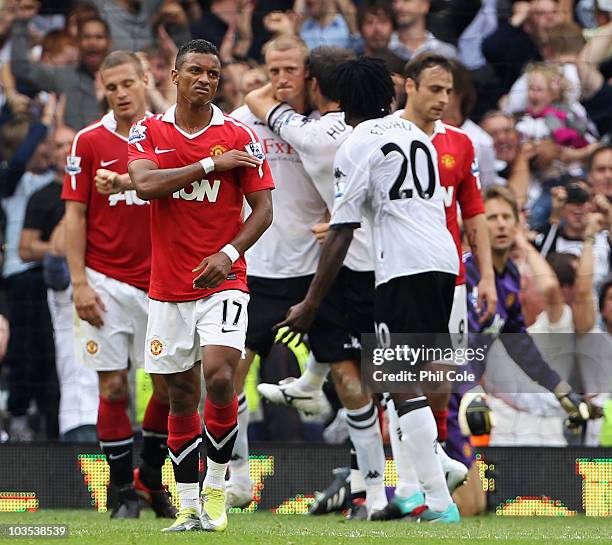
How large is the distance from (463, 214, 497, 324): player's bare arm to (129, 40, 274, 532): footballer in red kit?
1.97 metres

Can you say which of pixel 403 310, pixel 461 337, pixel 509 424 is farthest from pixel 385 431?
pixel 403 310

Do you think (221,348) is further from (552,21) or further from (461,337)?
(552,21)

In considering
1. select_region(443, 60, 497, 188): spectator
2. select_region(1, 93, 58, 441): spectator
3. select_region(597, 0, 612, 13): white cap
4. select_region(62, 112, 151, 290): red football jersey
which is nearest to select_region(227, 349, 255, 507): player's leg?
select_region(62, 112, 151, 290): red football jersey

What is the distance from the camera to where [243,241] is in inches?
254

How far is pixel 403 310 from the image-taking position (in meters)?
7.21

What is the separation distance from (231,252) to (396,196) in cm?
130

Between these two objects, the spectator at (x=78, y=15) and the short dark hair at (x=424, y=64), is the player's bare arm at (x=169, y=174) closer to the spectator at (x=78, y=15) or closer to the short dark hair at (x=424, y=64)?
the short dark hair at (x=424, y=64)

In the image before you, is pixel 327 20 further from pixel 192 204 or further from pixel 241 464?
pixel 192 204

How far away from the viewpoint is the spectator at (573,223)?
11039 millimetres

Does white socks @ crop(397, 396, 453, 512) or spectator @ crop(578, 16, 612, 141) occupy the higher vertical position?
spectator @ crop(578, 16, 612, 141)

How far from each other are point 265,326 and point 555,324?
2.97 m

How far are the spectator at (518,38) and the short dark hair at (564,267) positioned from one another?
1.90 metres

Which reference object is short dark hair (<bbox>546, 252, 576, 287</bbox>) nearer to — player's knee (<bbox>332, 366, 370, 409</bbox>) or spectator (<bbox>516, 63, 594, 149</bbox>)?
spectator (<bbox>516, 63, 594, 149</bbox>)

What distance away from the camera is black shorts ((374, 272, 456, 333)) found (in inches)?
284
